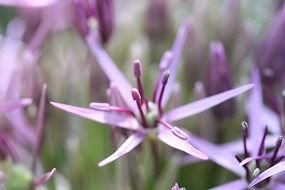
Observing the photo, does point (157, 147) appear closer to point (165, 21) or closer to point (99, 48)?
point (99, 48)

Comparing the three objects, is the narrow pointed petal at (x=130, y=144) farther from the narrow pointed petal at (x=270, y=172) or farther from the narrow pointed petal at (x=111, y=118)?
the narrow pointed petal at (x=270, y=172)

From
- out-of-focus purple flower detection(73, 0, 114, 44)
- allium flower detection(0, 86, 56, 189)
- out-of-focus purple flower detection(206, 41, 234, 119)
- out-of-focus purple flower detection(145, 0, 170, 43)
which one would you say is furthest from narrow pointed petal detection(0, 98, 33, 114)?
out-of-focus purple flower detection(145, 0, 170, 43)

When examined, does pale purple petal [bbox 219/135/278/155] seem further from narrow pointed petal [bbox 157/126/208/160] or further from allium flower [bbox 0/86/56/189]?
allium flower [bbox 0/86/56/189]

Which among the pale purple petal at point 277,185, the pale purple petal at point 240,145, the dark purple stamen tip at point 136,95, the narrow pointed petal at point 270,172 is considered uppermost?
the dark purple stamen tip at point 136,95

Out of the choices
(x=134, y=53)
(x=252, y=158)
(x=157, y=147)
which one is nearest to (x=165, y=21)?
(x=134, y=53)

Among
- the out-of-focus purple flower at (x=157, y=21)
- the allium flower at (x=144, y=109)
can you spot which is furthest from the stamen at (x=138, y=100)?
the out-of-focus purple flower at (x=157, y=21)
